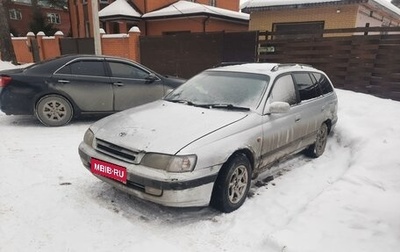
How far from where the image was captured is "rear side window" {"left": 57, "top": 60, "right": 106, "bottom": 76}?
20.7 feet

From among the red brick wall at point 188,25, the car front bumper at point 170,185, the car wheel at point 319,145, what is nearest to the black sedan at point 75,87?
the car wheel at point 319,145

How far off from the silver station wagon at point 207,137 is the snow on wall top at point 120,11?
16.7 m

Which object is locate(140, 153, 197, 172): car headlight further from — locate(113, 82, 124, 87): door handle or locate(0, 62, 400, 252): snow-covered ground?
locate(113, 82, 124, 87): door handle

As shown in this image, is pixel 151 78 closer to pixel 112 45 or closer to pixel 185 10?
pixel 112 45

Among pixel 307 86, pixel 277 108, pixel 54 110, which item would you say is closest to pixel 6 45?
pixel 54 110

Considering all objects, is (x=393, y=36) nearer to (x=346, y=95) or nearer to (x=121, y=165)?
(x=346, y=95)

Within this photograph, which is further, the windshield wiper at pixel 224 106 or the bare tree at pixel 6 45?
the bare tree at pixel 6 45

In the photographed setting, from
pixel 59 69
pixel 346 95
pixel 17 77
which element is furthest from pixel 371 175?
pixel 17 77

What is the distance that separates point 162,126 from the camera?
3.29m

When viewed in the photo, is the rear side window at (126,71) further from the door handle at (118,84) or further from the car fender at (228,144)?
the car fender at (228,144)

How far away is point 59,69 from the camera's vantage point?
6.23 meters

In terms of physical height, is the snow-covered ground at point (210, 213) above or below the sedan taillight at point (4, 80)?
below

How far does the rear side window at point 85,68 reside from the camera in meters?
6.30

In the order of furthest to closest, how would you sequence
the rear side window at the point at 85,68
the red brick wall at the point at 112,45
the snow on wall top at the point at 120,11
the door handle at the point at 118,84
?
the snow on wall top at the point at 120,11, the red brick wall at the point at 112,45, the door handle at the point at 118,84, the rear side window at the point at 85,68
